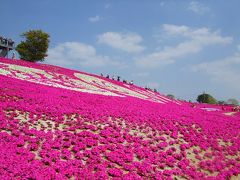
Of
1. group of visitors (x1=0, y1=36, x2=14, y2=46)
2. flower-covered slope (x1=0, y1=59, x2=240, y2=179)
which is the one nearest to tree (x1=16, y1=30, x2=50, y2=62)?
group of visitors (x1=0, y1=36, x2=14, y2=46)

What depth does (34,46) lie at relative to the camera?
8612 centimetres

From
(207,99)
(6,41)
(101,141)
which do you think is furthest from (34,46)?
(101,141)

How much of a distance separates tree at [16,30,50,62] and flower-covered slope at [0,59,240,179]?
5785 cm

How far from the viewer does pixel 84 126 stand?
21469 millimetres

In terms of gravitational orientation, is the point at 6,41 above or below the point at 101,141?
above

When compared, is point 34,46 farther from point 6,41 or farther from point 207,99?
point 207,99

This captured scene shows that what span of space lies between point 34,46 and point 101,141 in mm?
71800

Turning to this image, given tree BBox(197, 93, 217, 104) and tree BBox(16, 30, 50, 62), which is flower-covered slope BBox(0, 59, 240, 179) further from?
tree BBox(197, 93, 217, 104)

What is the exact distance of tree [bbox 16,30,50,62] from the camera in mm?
85562

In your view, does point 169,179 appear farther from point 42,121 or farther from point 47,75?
point 47,75

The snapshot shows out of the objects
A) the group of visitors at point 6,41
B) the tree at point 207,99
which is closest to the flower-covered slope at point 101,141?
the group of visitors at point 6,41

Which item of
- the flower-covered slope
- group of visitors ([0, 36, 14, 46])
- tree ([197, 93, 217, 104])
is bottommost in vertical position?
the flower-covered slope

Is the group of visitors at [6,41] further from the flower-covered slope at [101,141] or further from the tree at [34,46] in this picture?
the flower-covered slope at [101,141]

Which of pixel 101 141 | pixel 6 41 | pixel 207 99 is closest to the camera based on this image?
pixel 101 141
